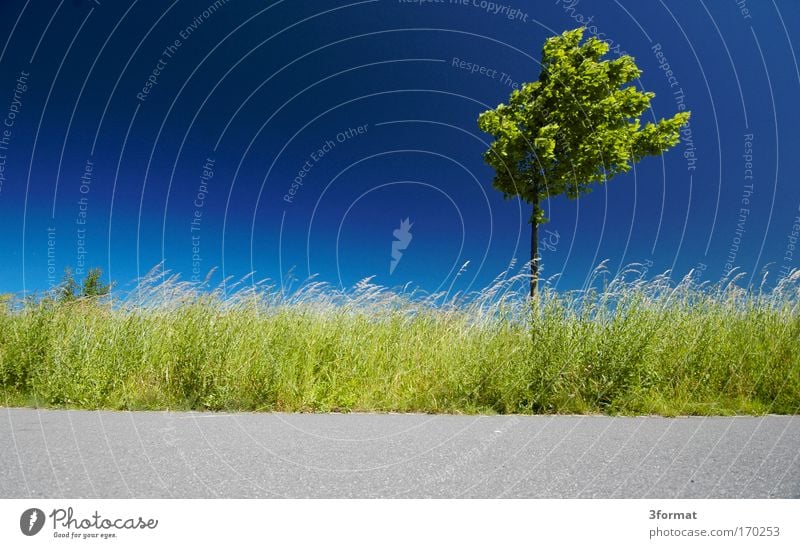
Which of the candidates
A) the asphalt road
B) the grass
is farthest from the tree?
the asphalt road

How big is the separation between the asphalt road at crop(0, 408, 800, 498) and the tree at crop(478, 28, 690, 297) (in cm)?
935

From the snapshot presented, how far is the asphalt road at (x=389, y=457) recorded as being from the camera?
8.02ft

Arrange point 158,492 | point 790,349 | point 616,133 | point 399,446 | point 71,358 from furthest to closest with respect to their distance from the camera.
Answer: point 616,133 < point 790,349 < point 71,358 < point 399,446 < point 158,492

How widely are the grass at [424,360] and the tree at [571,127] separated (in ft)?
23.4

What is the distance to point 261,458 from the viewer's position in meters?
2.92

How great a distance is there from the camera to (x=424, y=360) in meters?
5.62

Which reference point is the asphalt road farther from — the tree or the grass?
the tree

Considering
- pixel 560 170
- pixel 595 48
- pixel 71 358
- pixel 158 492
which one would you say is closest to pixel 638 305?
pixel 158 492

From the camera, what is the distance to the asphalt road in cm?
245

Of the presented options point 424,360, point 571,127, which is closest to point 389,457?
point 424,360

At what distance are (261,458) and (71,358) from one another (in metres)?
3.49

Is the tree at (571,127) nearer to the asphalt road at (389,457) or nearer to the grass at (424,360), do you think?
the grass at (424,360)

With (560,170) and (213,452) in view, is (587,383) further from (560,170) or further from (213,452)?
(560,170)

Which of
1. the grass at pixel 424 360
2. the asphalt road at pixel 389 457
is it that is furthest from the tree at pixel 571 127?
the asphalt road at pixel 389 457
